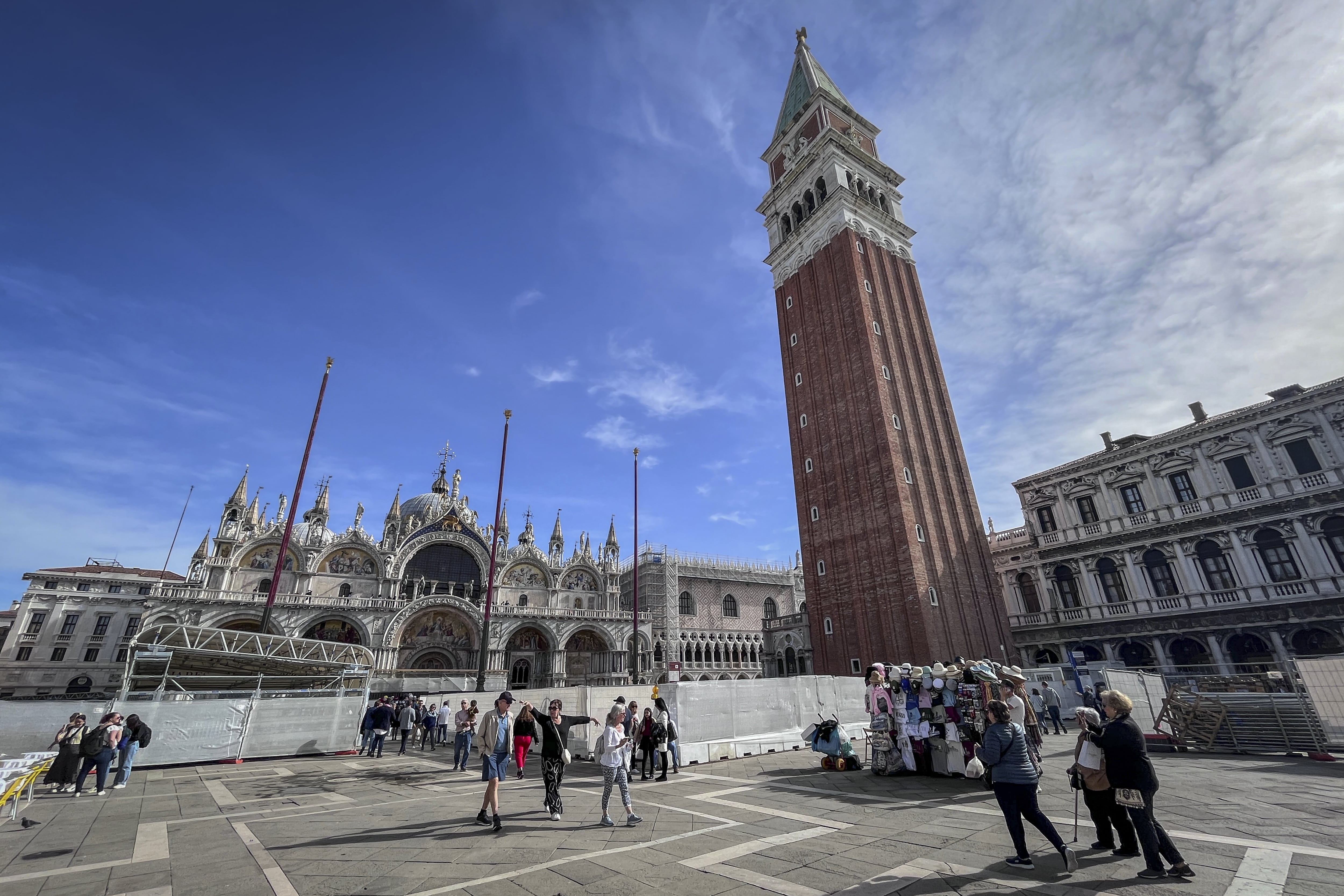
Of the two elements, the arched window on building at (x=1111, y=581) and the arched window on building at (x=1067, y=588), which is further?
the arched window on building at (x=1067, y=588)

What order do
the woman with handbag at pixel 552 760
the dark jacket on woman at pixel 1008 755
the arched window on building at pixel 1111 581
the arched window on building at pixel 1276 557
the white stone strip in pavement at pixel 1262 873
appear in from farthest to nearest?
the arched window on building at pixel 1111 581 → the arched window on building at pixel 1276 557 → the woman with handbag at pixel 552 760 → the dark jacket on woman at pixel 1008 755 → the white stone strip in pavement at pixel 1262 873

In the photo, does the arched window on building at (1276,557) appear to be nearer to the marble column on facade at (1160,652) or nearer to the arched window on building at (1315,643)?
the arched window on building at (1315,643)

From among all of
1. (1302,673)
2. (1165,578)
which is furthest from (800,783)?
(1165,578)

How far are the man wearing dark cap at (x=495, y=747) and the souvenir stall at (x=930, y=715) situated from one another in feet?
22.3

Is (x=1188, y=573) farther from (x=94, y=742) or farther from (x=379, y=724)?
(x=94, y=742)

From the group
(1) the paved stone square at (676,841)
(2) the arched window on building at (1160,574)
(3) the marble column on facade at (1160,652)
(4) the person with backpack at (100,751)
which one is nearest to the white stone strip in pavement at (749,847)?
(1) the paved stone square at (676,841)

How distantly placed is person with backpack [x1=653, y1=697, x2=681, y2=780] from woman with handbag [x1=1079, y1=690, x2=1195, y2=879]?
762 cm

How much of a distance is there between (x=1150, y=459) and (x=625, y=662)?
31.5 metres

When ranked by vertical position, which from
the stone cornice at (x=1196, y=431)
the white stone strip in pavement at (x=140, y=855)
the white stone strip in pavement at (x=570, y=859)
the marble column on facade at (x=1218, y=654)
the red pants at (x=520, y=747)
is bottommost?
the white stone strip in pavement at (x=570, y=859)

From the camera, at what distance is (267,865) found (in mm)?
5871

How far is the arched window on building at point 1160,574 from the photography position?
25531 mm

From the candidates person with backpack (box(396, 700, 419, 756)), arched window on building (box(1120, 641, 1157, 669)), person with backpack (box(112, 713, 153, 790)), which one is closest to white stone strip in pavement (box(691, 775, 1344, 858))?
person with backpack (box(396, 700, 419, 756))

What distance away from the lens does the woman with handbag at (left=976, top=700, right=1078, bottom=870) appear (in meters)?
5.22

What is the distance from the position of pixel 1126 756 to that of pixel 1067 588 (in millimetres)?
29136
